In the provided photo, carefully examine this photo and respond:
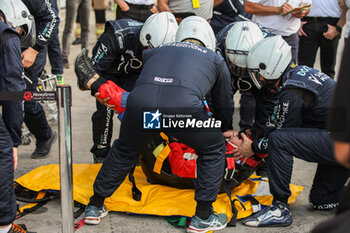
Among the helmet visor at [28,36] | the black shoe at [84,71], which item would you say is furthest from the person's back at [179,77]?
the helmet visor at [28,36]

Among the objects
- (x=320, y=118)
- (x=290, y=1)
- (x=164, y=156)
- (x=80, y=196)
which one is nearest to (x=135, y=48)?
(x=164, y=156)

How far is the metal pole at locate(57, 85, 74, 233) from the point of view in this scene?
2.95m

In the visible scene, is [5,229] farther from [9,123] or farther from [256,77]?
[256,77]

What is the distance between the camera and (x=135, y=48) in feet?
14.1

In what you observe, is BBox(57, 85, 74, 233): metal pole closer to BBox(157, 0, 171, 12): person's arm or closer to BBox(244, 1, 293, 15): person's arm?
BBox(157, 0, 171, 12): person's arm

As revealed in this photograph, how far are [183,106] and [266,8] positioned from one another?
9.36ft

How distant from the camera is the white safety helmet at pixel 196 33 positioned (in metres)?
3.73

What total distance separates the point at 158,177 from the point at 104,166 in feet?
2.12

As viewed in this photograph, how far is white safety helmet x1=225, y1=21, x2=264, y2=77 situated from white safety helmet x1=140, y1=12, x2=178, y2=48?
0.58m

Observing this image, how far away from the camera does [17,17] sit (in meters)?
4.09

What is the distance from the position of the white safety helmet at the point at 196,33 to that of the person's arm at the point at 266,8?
2.06 m

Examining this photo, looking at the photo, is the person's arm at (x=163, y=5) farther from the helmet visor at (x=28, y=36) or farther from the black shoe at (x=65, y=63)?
the black shoe at (x=65, y=63)

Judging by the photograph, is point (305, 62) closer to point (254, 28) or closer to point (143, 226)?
point (254, 28)

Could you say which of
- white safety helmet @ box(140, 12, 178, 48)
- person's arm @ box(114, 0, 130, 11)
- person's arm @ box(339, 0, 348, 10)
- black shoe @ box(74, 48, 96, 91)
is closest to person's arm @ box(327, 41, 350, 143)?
→ black shoe @ box(74, 48, 96, 91)
